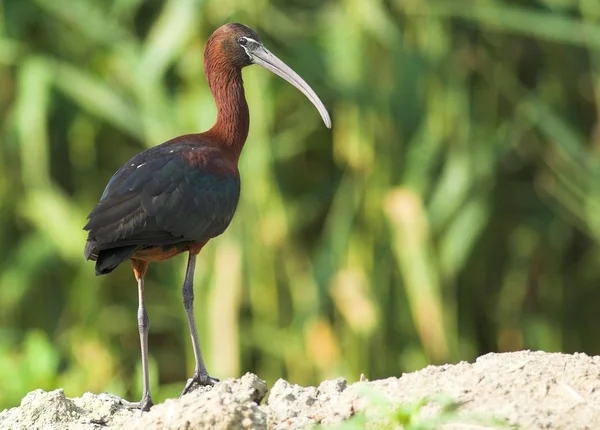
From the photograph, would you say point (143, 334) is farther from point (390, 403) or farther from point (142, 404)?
point (390, 403)

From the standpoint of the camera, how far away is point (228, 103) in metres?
5.27

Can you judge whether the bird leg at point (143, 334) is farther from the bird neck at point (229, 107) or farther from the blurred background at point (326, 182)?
the blurred background at point (326, 182)

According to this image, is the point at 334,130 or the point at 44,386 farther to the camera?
the point at 334,130

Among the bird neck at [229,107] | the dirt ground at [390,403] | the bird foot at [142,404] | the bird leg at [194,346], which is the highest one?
the bird neck at [229,107]

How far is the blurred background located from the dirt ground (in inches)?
95.9

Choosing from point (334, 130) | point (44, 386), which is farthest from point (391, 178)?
point (44, 386)

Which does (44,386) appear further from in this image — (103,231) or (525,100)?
(525,100)

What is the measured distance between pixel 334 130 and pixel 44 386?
101 inches

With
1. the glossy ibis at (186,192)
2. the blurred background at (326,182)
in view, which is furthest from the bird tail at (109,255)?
the blurred background at (326,182)

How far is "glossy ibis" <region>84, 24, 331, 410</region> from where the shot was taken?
4570 mm

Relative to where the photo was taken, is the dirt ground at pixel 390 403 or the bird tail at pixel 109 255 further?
the bird tail at pixel 109 255

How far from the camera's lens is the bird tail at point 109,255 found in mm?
4535

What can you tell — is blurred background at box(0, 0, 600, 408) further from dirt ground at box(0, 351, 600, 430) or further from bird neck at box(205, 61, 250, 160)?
dirt ground at box(0, 351, 600, 430)

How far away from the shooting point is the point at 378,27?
23.5ft
